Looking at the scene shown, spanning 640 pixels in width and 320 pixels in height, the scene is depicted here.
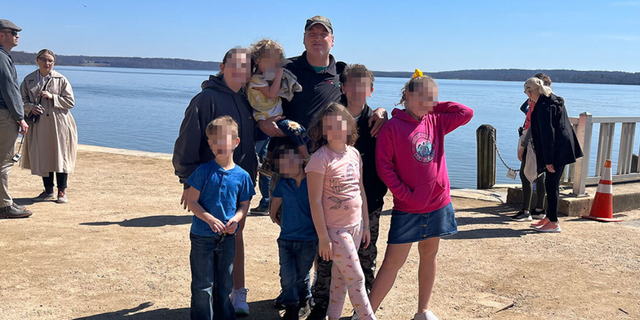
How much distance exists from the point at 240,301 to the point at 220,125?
53.3 inches

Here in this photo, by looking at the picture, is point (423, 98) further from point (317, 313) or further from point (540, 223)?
point (540, 223)

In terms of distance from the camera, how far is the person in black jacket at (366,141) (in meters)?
3.67

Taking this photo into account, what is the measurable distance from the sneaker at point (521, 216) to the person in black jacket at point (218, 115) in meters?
4.70

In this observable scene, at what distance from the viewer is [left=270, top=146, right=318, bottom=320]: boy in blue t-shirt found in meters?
3.69

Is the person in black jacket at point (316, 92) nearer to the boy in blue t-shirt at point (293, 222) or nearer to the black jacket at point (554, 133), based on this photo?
the boy in blue t-shirt at point (293, 222)

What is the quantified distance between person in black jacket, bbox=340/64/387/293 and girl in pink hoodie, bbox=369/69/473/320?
183mm

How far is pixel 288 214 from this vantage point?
A: 3740mm

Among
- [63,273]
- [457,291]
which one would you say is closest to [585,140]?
[457,291]

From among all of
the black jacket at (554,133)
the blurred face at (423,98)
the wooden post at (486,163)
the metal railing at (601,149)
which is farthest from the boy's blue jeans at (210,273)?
the wooden post at (486,163)

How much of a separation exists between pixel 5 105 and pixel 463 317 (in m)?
5.33

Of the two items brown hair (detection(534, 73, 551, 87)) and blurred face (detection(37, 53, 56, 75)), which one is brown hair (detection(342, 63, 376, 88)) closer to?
brown hair (detection(534, 73, 551, 87))

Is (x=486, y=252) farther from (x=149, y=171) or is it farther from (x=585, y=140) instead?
(x=149, y=171)

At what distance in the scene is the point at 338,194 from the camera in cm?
347

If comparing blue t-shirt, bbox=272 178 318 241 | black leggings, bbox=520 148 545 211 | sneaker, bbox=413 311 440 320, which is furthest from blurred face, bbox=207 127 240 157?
black leggings, bbox=520 148 545 211
